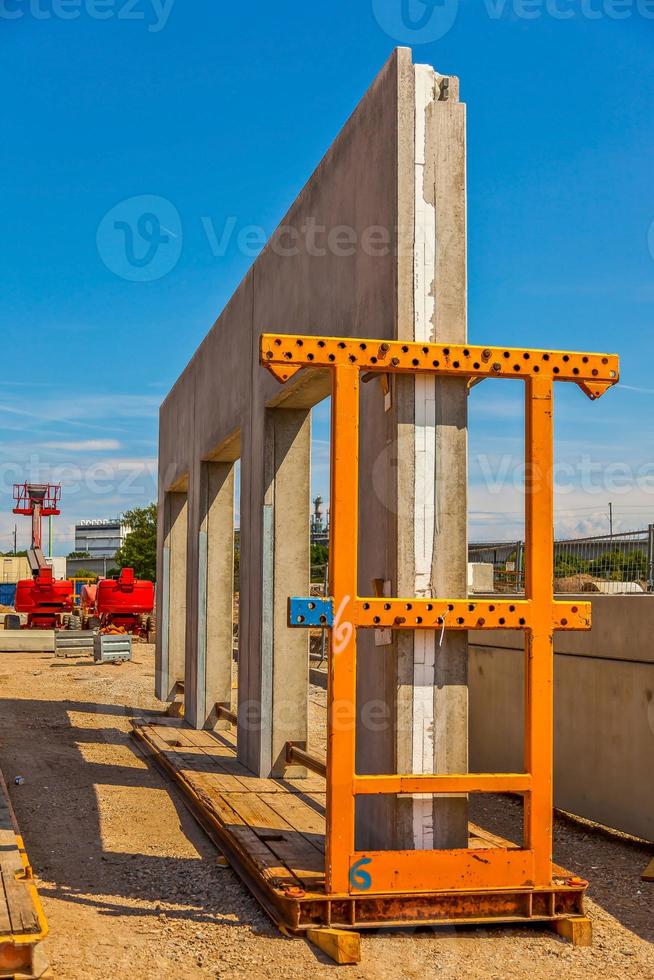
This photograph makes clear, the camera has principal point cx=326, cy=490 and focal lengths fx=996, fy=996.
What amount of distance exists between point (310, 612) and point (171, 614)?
11.3 metres

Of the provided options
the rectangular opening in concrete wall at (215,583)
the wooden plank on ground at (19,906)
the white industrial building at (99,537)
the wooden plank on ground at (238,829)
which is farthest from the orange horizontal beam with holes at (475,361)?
the white industrial building at (99,537)

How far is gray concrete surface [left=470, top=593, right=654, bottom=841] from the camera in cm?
707

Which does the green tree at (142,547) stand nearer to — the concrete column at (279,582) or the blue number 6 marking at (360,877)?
the concrete column at (279,582)

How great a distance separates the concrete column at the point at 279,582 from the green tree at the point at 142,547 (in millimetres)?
48194

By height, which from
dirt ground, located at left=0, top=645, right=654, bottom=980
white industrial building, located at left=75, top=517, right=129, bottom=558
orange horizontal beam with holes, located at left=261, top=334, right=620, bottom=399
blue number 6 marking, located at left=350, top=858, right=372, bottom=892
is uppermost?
white industrial building, located at left=75, top=517, right=129, bottom=558

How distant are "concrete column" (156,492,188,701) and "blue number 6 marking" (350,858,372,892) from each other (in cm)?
1106

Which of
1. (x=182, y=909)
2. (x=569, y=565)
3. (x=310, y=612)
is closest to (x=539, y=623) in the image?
(x=310, y=612)

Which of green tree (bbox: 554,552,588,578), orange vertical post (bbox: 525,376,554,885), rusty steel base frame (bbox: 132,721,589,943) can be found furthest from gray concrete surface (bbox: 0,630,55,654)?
orange vertical post (bbox: 525,376,554,885)

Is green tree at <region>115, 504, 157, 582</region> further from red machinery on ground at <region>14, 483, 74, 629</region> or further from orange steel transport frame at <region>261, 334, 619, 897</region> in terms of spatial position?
orange steel transport frame at <region>261, 334, 619, 897</region>

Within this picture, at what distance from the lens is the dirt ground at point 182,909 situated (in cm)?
450

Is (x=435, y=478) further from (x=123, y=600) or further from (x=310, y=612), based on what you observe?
(x=123, y=600)

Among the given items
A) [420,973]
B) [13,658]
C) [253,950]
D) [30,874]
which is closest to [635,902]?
[420,973]

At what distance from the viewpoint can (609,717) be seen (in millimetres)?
7480

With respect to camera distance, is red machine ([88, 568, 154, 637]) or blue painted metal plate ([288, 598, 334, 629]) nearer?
blue painted metal plate ([288, 598, 334, 629])
